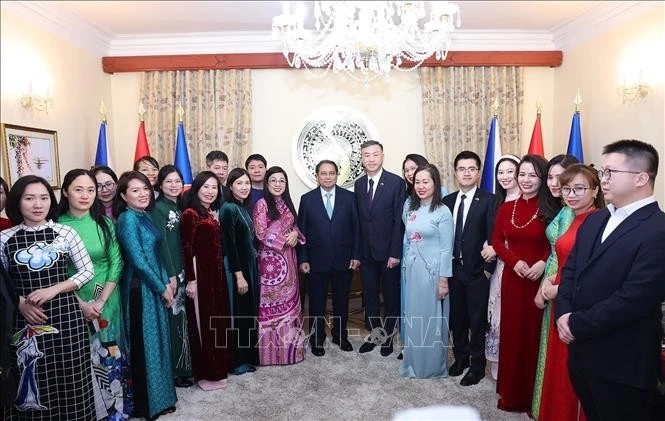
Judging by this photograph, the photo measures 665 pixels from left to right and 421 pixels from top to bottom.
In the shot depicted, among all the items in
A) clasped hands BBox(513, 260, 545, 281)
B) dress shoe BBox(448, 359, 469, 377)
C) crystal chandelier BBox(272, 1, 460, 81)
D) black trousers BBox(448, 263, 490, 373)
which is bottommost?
dress shoe BBox(448, 359, 469, 377)

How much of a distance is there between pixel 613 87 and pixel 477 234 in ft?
7.07

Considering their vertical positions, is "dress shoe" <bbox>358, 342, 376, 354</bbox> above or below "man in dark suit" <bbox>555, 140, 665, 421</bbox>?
below

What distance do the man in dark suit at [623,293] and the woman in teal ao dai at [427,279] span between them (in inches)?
47.1

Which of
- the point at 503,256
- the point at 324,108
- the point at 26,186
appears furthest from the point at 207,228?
the point at 324,108

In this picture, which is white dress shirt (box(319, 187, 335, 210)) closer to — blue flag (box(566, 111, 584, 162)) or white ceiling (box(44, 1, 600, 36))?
white ceiling (box(44, 1, 600, 36))

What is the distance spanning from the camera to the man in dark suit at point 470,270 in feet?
9.47

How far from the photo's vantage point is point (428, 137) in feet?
15.7

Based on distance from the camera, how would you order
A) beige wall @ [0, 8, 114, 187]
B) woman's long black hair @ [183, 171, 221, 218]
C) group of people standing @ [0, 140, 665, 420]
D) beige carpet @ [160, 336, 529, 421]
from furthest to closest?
beige wall @ [0, 8, 114, 187], woman's long black hair @ [183, 171, 221, 218], beige carpet @ [160, 336, 529, 421], group of people standing @ [0, 140, 665, 420]

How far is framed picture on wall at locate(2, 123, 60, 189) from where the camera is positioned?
325cm

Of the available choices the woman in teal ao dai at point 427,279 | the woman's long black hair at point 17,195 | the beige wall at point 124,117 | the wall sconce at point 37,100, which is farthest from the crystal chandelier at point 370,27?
the beige wall at point 124,117

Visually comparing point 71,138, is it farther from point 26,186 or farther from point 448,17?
point 448,17

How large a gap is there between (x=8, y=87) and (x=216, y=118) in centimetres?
186

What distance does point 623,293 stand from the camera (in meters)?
1.57

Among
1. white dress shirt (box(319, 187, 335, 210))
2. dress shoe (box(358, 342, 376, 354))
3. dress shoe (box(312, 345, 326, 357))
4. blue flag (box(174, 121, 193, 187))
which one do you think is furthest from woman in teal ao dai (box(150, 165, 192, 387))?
blue flag (box(174, 121, 193, 187))
